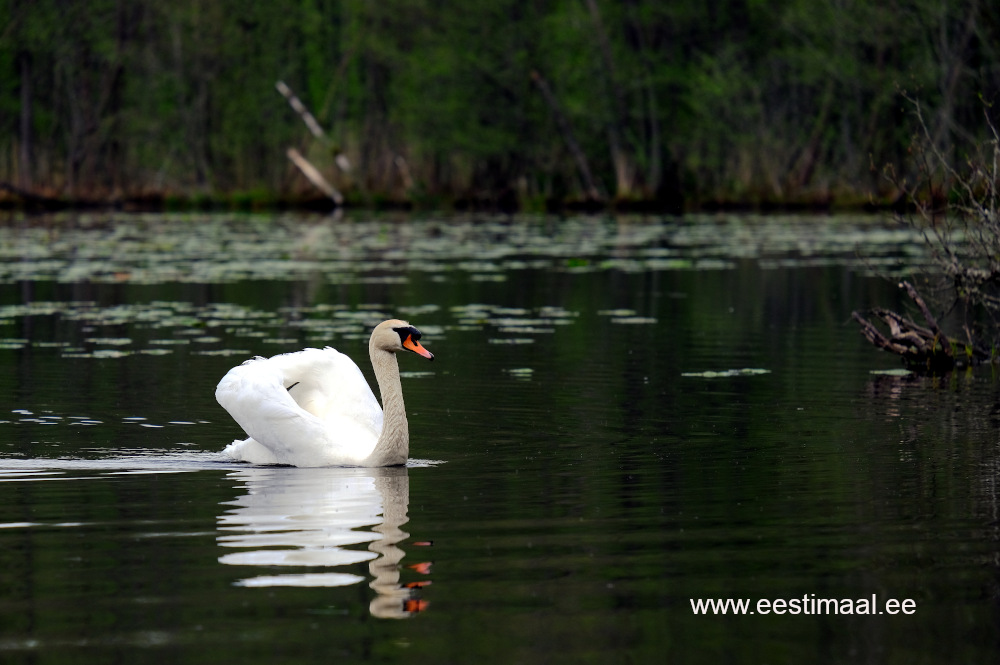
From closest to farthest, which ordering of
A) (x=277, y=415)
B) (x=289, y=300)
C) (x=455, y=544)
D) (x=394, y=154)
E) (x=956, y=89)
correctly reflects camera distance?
(x=455, y=544)
(x=277, y=415)
(x=289, y=300)
(x=956, y=89)
(x=394, y=154)

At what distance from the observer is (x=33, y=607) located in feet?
19.6

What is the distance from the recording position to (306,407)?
9.86m

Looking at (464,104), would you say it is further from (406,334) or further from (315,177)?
(406,334)

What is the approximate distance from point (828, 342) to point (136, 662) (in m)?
11.6

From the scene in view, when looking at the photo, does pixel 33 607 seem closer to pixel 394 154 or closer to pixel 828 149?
pixel 828 149

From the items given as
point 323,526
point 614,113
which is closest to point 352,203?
point 614,113

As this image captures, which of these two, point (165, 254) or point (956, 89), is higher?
point (956, 89)

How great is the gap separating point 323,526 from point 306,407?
8.21 feet

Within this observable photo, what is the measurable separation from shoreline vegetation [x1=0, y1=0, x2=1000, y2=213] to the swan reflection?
37244mm

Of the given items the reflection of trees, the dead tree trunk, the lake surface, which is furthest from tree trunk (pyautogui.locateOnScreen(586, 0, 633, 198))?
the reflection of trees

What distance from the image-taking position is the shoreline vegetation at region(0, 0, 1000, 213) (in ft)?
153

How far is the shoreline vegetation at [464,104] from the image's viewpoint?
46656 millimetres

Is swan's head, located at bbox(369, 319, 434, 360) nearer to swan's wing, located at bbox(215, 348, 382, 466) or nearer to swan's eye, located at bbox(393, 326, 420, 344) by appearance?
swan's eye, located at bbox(393, 326, 420, 344)

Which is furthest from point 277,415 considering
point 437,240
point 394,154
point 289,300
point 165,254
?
point 394,154
